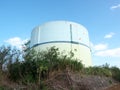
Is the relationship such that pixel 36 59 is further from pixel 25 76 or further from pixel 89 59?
pixel 89 59

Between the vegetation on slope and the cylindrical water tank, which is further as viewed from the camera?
the cylindrical water tank

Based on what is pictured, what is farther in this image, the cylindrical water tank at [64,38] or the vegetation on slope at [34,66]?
the cylindrical water tank at [64,38]

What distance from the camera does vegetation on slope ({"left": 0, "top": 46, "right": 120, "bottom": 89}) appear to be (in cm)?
985

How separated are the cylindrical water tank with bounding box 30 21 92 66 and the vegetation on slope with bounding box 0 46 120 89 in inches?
41.5

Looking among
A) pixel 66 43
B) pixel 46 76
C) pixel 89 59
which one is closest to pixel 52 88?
pixel 46 76

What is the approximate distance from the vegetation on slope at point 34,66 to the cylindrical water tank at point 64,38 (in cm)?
105

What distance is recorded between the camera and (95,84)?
34.4 ft

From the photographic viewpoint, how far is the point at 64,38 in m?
12.6

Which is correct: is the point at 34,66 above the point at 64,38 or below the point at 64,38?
below

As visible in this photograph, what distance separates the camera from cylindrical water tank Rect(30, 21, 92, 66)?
1249 centimetres

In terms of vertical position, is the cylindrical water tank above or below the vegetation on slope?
above

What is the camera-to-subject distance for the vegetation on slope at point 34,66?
9852 millimetres

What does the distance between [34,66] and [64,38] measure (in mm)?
3110

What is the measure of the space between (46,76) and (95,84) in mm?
2337
